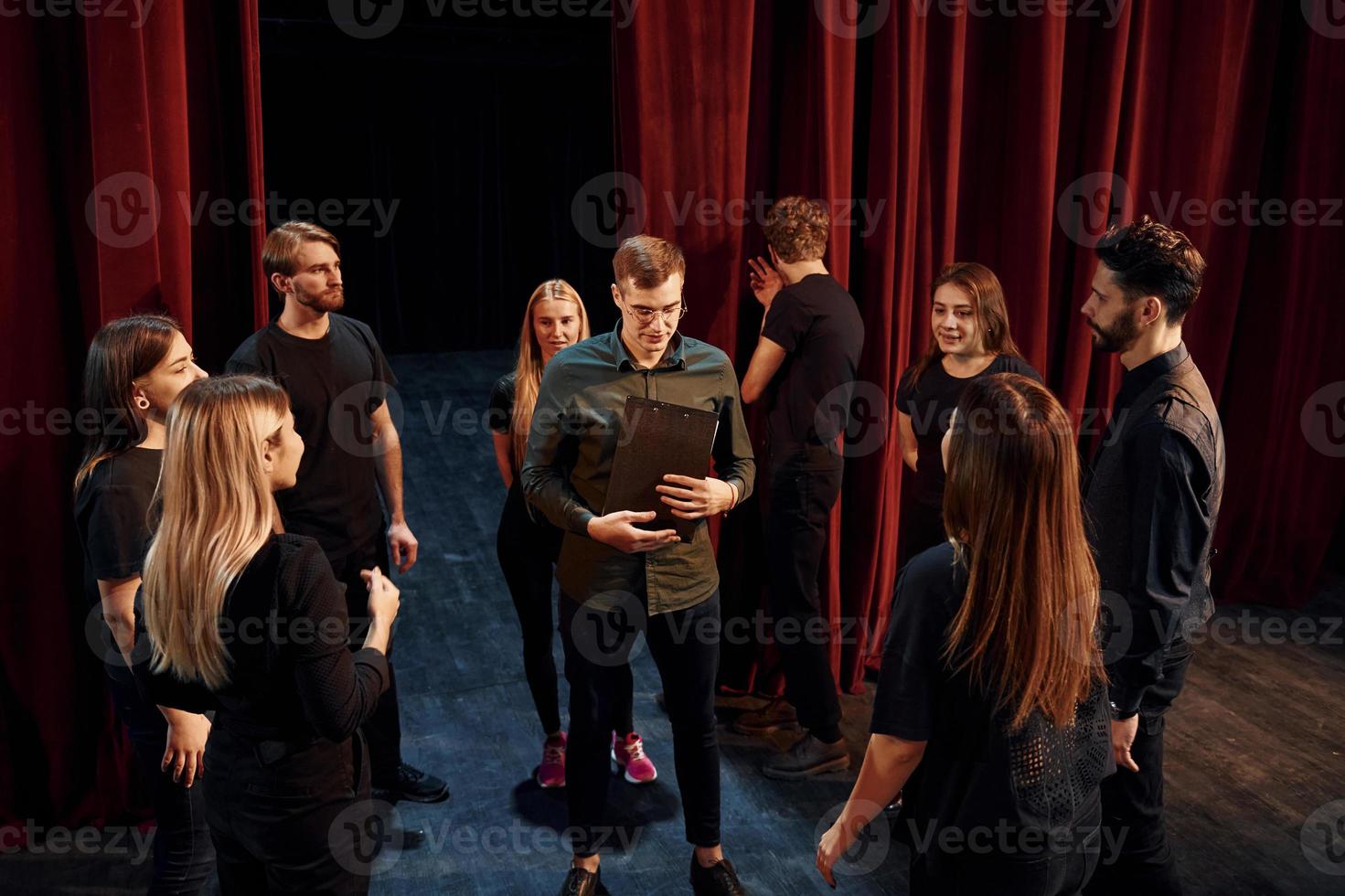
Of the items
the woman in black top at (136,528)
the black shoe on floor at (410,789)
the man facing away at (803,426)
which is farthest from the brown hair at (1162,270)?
the black shoe on floor at (410,789)

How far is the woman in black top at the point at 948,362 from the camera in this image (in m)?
2.70

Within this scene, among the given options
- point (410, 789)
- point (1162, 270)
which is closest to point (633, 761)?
point (410, 789)

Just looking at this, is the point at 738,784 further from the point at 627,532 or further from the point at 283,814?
the point at 283,814

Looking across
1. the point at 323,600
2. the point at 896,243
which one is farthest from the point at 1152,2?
the point at 323,600

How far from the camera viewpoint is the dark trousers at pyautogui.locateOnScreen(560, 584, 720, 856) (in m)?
2.36

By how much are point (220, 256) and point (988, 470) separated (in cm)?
208

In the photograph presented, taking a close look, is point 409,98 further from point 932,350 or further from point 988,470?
point 988,470

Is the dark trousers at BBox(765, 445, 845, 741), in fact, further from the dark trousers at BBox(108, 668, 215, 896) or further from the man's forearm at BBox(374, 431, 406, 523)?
the dark trousers at BBox(108, 668, 215, 896)

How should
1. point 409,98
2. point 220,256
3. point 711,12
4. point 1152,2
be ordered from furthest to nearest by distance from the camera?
point 409,98 → point 1152,2 → point 711,12 → point 220,256

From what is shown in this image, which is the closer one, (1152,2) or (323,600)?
(323,600)

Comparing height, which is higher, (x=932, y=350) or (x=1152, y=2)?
(x=1152, y=2)

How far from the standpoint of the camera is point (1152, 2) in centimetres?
356

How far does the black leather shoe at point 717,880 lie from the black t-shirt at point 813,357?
113cm

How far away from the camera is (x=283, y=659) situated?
1.58m
